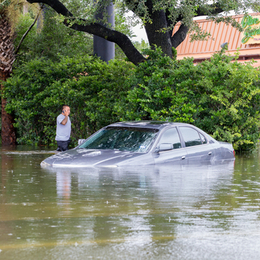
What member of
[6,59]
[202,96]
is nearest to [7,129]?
[6,59]

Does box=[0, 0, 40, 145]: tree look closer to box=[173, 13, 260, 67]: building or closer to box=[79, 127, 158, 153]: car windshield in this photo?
box=[79, 127, 158, 153]: car windshield

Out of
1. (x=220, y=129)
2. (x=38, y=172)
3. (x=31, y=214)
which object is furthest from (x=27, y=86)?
(x=31, y=214)

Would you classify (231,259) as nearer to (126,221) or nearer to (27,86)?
(126,221)

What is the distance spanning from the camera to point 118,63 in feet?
53.1

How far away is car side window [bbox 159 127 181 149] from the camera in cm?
955

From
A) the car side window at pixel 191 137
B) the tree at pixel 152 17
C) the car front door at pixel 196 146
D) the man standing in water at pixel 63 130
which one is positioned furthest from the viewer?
the tree at pixel 152 17

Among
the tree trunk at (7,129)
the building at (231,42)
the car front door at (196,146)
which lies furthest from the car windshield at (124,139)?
the building at (231,42)

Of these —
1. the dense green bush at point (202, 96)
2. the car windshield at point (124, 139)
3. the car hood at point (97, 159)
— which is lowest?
the car hood at point (97, 159)

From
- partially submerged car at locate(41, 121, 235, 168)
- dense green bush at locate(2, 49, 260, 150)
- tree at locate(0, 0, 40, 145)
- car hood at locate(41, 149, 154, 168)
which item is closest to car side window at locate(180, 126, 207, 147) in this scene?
partially submerged car at locate(41, 121, 235, 168)

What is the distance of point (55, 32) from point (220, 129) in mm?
9962

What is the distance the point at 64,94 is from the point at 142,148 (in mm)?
7923

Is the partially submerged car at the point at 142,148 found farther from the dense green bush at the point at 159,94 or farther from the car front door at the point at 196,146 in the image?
the dense green bush at the point at 159,94

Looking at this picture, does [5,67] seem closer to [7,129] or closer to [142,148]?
[7,129]

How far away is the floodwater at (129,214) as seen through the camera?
4223 mm
